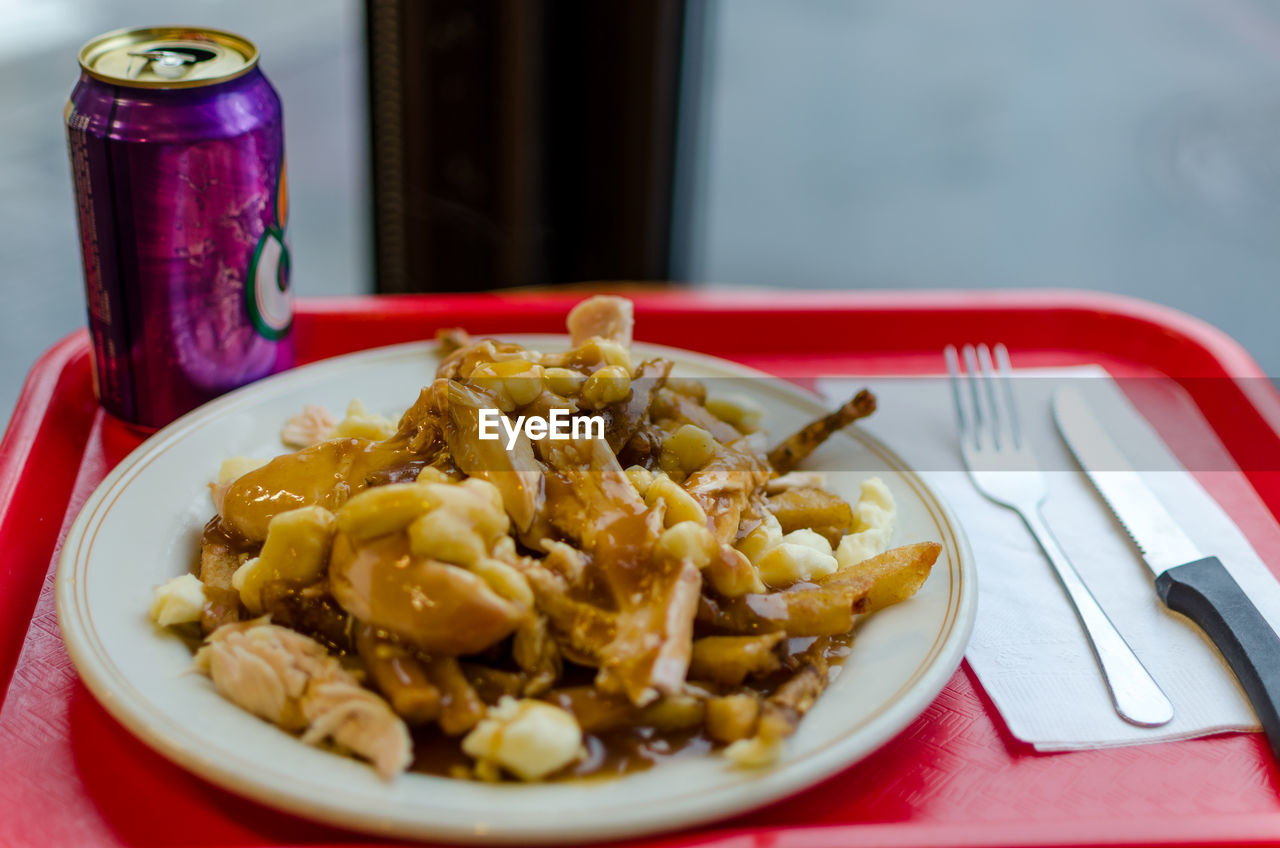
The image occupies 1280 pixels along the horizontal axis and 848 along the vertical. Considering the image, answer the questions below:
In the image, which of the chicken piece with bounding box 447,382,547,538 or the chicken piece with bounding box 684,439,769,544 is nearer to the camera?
the chicken piece with bounding box 447,382,547,538

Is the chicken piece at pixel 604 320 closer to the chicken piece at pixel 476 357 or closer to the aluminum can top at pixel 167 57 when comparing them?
the chicken piece at pixel 476 357

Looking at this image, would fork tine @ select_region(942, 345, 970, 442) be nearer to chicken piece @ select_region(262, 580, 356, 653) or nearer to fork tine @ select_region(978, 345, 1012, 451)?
fork tine @ select_region(978, 345, 1012, 451)

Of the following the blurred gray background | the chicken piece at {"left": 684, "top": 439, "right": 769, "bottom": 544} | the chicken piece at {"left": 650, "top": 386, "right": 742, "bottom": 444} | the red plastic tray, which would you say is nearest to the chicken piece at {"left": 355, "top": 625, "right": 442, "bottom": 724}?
the red plastic tray

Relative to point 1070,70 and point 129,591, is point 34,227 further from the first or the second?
point 1070,70

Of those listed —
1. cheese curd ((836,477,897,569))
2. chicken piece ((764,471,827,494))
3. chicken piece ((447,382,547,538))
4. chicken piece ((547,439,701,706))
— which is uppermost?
chicken piece ((447,382,547,538))

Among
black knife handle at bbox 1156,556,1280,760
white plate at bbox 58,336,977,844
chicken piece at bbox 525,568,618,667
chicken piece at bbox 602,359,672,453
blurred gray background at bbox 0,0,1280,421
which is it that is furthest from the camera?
blurred gray background at bbox 0,0,1280,421

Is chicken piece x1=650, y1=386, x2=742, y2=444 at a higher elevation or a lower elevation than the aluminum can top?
lower

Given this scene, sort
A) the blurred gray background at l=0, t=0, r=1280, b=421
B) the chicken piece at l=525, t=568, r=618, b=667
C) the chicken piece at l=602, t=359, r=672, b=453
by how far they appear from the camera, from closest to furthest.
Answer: the chicken piece at l=525, t=568, r=618, b=667, the chicken piece at l=602, t=359, r=672, b=453, the blurred gray background at l=0, t=0, r=1280, b=421

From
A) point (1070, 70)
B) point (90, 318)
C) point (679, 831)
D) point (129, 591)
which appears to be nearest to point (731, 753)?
point (679, 831)
